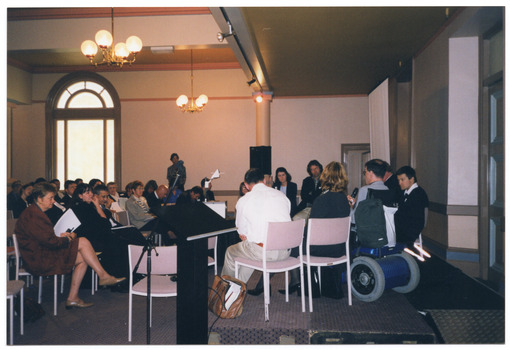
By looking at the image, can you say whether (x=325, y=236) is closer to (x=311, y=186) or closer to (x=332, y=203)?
(x=332, y=203)

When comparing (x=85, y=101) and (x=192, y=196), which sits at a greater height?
(x=85, y=101)

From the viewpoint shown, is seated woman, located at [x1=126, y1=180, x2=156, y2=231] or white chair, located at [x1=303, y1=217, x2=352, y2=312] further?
seated woman, located at [x1=126, y1=180, x2=156, y2=231]

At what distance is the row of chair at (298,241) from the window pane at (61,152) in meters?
8.38

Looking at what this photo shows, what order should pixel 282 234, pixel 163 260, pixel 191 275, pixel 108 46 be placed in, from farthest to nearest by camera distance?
pixel 108 46 < pixel 282 234 < pixel 163 260 < pixel 191 275

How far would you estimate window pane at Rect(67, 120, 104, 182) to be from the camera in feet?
34.5

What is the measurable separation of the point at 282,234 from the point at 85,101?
8.83m

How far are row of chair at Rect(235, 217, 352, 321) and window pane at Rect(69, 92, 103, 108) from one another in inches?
329

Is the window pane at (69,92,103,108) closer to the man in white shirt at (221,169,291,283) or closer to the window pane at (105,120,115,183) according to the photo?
the window pane at (105,120,115,183)

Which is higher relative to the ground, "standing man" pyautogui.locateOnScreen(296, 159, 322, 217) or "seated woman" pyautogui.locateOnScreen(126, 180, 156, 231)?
"standing man" pyautogui.locateOnScreen(296, 159, 322, 217)

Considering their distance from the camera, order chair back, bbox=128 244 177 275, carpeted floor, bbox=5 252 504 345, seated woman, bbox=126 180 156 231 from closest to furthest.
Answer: chair back, bbox=128 244 177 275, carpeted floor, bbox=5 252 504 345, seated woman, bbox=126 180 156 231

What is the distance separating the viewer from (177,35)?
22.6 feet

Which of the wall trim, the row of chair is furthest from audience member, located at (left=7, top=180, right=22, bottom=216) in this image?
the wall trim

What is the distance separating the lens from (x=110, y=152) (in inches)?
417

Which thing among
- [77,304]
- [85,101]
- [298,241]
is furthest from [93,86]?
[298,241]
